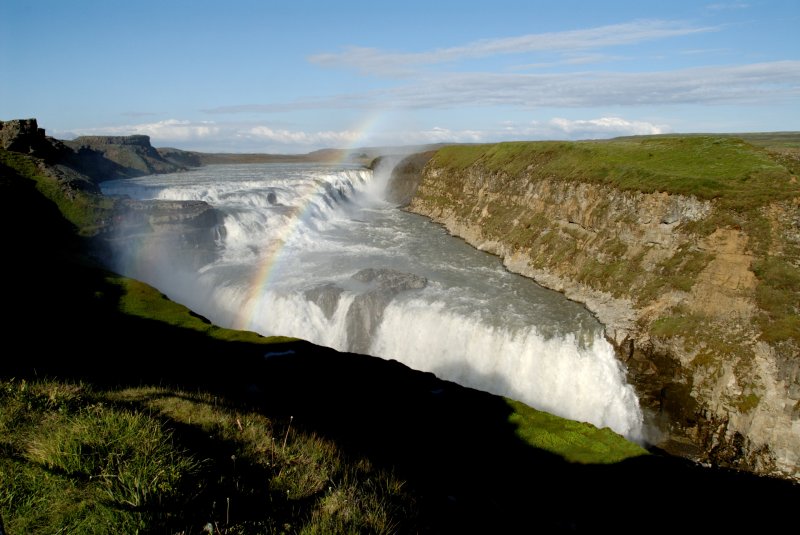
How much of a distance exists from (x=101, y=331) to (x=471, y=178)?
47.1 meters

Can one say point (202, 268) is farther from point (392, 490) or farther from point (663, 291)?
point (392, 490)

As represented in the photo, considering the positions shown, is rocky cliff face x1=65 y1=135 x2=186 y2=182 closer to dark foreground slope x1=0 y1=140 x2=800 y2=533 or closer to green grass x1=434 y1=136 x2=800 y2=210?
dark foreground slope x1=0 y1=140 x2=800 y2=533

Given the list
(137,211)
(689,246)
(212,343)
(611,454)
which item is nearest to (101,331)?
(212,343)

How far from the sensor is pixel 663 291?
27359 mm

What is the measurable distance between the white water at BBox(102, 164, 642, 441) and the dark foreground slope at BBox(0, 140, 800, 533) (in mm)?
7499

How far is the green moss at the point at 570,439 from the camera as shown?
14.3 metres

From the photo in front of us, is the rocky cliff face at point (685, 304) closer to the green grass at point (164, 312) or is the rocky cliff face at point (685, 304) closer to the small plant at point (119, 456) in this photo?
the green grass at point (164, 312)

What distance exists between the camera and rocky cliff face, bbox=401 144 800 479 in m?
20.2

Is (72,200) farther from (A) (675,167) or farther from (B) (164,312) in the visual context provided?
(A) (675,167)

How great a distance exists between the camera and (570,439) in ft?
49.4

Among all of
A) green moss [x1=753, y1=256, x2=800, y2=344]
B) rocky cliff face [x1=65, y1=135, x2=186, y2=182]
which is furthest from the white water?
rocky cliff face [x1=65, y1=135, x2=186, y2=182]

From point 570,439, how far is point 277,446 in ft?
38.1

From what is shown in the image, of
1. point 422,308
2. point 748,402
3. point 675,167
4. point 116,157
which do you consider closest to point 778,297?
point 748,402

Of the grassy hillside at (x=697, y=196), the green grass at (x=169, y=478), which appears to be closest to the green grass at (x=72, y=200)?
the grassy hillside at (x=697, y=196)
